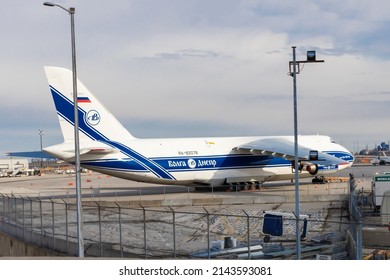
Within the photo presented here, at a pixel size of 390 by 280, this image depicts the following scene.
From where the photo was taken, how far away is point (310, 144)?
49406 millimetres

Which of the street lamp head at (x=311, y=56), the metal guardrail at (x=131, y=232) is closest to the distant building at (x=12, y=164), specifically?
the metal guardrail at (x=131, y=232)

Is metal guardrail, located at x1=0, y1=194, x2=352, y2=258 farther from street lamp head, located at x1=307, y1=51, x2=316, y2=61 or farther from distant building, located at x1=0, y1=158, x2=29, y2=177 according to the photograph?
distant building, located at x1=0, y1=158, x2=29, y2=177

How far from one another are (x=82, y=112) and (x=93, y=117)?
0.75 m

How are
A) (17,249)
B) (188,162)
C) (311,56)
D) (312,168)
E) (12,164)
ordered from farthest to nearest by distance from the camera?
(12,164)
(312,168)
(188,162)
(17,249)
(311,56)

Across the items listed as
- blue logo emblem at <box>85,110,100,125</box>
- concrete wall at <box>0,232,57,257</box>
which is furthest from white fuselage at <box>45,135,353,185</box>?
concrete wall at <box>0,232,57,257</box>

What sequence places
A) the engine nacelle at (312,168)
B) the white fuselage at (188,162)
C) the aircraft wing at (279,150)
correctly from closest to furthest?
the white fuselage at (188,162) < the aircraft wing at (279,150) < the engine nacelle at (312,168)

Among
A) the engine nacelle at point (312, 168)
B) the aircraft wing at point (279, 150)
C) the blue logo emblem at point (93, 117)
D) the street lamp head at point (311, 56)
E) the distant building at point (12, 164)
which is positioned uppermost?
the street lamp head at point (311, 56)

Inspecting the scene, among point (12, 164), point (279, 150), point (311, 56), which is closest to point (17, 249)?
point (311, 56)

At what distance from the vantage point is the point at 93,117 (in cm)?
4088

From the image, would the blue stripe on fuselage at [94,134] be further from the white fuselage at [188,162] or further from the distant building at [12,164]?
the distant building at [12,164]

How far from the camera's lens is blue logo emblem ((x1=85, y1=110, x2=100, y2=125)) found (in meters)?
40.8

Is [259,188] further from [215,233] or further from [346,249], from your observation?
[346,249]

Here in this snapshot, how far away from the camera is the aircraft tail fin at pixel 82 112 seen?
39.3m

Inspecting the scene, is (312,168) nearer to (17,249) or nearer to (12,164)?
(17,249)
